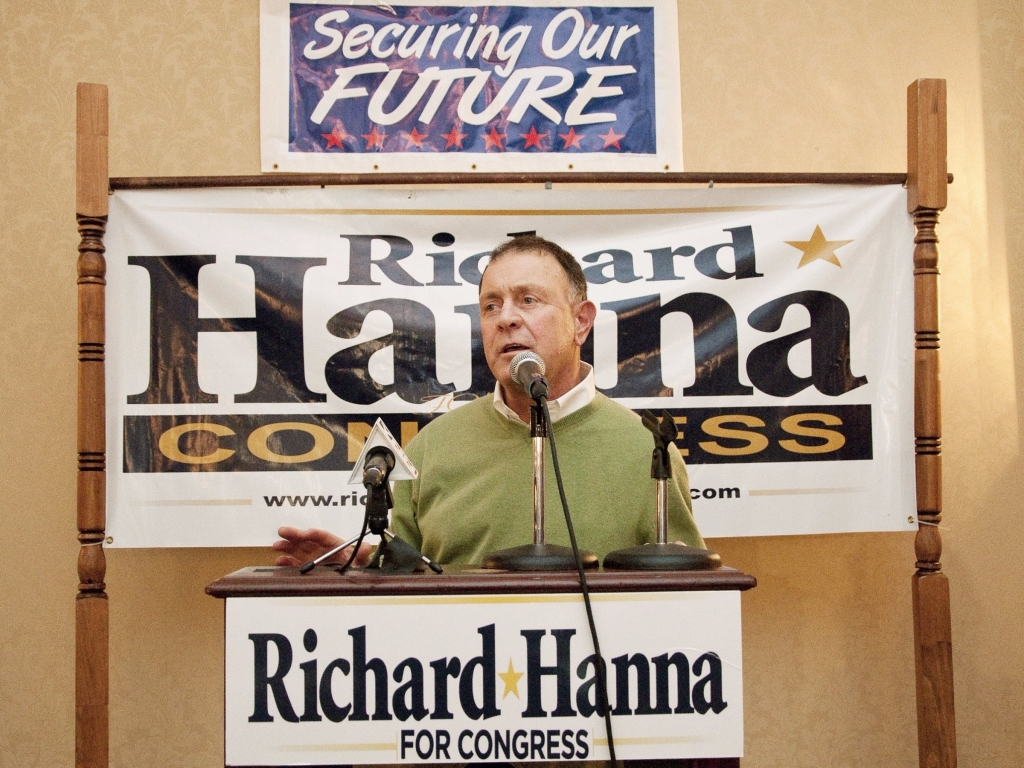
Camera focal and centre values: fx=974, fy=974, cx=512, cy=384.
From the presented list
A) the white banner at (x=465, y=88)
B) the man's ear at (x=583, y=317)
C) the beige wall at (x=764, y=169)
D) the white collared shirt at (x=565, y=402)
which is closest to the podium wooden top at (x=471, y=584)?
the white collared shirt at (x=565, y=402)

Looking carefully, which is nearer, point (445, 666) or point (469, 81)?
point (445, 666)

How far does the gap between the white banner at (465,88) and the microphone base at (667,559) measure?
1766mm

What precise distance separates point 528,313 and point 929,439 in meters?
1.25

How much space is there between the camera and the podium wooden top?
1.26 meters

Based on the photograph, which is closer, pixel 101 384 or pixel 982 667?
pixel 101 384

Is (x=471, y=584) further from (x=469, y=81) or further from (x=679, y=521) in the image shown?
(x=469, y=81)

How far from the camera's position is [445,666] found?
4.09 feet

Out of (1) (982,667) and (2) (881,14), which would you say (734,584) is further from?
(2) (881,14)

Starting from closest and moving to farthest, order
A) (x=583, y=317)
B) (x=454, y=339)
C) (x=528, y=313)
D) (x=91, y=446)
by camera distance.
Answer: (x=528, y=313)
(x=583, y=317)
(x=91, y=446)
(x=454, y=339)

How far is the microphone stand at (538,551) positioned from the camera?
135cm

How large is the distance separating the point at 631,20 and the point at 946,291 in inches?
50.4

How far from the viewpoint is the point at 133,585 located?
111 inches

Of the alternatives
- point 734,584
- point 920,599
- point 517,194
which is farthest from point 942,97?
point 734,584

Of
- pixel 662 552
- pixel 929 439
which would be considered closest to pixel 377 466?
pixel 662 552
